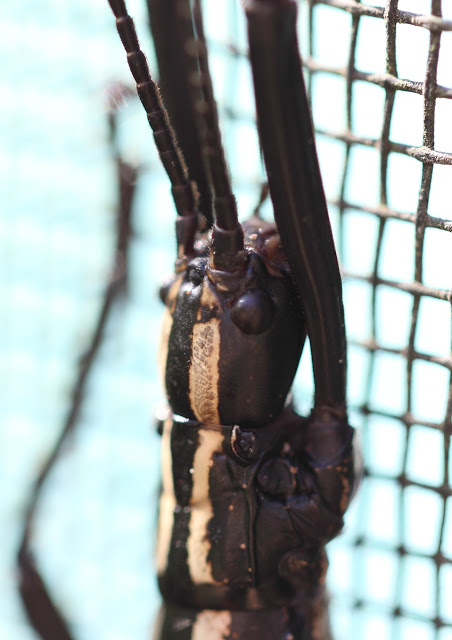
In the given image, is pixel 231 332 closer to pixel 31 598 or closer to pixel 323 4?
pixel 323 4

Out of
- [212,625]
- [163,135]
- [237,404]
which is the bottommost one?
[212,625]

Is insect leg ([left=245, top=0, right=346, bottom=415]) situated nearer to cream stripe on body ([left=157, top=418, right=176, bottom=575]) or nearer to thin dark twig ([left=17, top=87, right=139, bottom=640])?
cream stripe on body ([left=157, top=418, right=176, bottom=575])

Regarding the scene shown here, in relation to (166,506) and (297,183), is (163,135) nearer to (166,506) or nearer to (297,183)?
(297,183)

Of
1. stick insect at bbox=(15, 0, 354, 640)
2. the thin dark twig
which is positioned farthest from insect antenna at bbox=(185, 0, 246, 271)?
the thin dark twig

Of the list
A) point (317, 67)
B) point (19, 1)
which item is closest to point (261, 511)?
point (317, 67)

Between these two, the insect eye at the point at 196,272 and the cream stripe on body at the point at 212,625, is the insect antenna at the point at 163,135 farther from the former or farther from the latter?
the cream stripe on body at the point at 212,625

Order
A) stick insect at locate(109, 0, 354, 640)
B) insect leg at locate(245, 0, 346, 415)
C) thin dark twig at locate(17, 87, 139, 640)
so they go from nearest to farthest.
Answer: insect leg at locate(245, 0, 346, 415) → stick insect at locate(109, 0, 354, 640) → thin dark twig at locate(17, 87, 139, 640)

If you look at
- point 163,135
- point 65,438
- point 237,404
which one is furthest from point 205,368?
point 65,438
